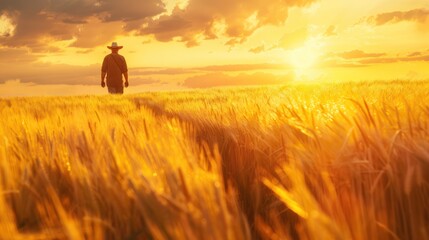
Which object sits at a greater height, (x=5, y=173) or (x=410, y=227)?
(x=5, y=173)

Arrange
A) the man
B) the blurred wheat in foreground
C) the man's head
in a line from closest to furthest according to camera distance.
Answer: the blurred wheat in foreground → the man → the man's head

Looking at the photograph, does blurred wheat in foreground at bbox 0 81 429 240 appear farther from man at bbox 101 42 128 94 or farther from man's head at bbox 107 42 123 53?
man's head at bbox 107 42 123 53

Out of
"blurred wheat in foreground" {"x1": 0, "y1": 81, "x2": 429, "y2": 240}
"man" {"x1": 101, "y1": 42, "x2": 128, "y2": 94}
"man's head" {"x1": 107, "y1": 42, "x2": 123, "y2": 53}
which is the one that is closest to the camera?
"blurred wheat in foreground" {"x1": 0, "y1": 81, "x2": 429, "y2": 240}

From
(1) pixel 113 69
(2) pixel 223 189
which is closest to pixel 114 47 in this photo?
(1) pixel 113 69

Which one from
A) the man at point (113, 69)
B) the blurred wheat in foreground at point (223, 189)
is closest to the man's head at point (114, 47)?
the man at point (113, 69)

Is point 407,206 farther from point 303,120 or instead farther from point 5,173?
point 5,173

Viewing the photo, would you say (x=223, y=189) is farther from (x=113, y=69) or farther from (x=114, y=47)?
(x=114, y=47)

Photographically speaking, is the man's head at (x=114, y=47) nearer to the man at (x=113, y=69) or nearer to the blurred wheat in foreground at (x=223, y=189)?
the man at (x=113, y=69)

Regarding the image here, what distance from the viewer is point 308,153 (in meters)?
0.98

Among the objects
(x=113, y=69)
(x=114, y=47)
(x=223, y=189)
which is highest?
(x=114, y=47)

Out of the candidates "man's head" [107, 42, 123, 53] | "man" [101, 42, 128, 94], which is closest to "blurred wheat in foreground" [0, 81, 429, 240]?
"man" [101, 42, 128, 94]

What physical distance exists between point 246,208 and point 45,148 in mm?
690

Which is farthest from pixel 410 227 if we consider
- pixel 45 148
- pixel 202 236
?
pixel 45 148

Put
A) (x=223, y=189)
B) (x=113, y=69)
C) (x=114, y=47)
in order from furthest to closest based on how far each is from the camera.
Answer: (x=114, y=47) → (x=113, y=69) → (x=223, y=189)
